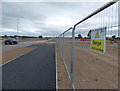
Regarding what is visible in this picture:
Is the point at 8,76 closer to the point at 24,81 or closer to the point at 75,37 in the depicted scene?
the point at 24,81

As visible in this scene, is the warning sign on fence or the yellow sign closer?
the warning sign on fence

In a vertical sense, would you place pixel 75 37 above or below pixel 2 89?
above

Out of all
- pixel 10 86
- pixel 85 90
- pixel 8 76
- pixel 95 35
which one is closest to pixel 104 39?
pixel 95 35

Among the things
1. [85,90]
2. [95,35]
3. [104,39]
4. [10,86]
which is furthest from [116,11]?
[10,86]

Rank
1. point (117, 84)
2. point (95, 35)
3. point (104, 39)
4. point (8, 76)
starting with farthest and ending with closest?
point (8, 76), point (117, 84), point (95, 35), point (104, 39)

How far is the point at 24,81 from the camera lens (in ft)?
17.5

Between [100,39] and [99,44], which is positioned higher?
[100,39]

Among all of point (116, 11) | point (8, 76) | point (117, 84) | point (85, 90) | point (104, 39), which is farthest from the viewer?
point (8, 76)

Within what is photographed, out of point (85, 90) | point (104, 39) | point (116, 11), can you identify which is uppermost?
point (116, 11)

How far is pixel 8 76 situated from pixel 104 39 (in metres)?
4.58

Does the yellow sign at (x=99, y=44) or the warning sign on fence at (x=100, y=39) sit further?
the yellow sign at (x=99, y=44)

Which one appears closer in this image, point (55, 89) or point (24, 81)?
point (55, 89)

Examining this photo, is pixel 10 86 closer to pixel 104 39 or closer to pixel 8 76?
pixel 8 76

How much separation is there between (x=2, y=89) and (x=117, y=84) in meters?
3.95
